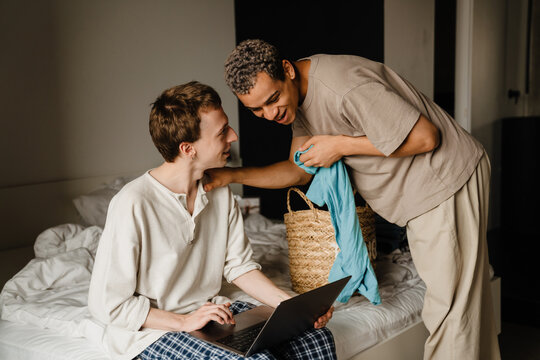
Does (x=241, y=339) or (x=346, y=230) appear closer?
(x=241, y=339)

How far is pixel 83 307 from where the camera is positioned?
1780 millimetres

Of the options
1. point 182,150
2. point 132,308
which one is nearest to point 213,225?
point 182,150

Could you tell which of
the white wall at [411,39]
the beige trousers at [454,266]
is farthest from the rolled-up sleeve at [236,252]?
the white wall at [411,39]

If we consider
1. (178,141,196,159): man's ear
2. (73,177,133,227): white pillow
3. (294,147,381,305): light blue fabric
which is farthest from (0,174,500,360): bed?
(178,141,196,159): man's ear

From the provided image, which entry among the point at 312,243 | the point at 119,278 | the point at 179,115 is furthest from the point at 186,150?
the point at 312,243

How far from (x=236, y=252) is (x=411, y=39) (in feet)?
8.03

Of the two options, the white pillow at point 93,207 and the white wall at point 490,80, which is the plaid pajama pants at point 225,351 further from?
the white wall at point 490,80

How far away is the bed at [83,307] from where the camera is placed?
5.35 ft

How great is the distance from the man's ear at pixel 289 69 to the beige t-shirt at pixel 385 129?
0.19 ft

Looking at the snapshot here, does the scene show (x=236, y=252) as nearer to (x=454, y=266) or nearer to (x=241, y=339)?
(x=241, y=339)

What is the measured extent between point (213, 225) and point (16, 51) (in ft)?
6.24

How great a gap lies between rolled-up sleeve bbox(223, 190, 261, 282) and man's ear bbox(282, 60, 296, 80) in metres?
0.43

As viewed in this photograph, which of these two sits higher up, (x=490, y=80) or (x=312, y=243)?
(x=490, y=80)

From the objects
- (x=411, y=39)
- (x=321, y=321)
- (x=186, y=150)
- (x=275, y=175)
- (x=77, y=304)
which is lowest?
(x=77, y=304)
